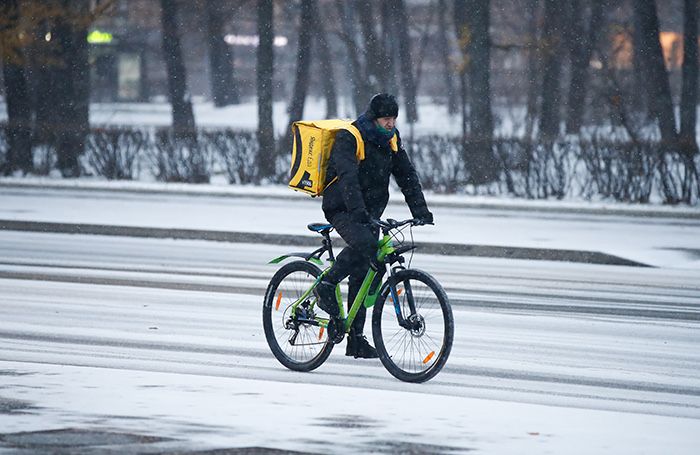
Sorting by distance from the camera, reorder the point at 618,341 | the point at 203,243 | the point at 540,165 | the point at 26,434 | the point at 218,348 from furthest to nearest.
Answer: the point at 540,165 → the point at 203,243 → the point at 618,341 → the point at 218,348 → the point at 26,434

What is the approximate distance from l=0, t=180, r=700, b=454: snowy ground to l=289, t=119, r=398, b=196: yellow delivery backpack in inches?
49.4

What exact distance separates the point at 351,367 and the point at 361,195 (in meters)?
1.36

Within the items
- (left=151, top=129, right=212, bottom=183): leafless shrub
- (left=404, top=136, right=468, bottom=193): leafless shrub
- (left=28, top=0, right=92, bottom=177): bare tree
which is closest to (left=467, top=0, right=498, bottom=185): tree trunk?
(left=404, top=136, right=468, bottom=193): leafless shrub

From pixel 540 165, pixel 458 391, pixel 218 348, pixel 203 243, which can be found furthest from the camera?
pixel 540 165

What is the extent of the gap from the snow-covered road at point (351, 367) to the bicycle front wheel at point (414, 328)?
17cm

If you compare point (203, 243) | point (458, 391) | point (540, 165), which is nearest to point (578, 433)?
point (458, 391)

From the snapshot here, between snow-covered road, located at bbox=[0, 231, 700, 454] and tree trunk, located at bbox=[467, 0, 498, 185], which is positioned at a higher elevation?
tree trunk, located at bbox=[467, 0, 498, 185]

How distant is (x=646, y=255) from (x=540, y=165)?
335 inches

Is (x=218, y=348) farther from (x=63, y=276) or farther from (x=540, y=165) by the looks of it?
(x=540, y=165)

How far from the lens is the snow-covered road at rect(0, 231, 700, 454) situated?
6.67m

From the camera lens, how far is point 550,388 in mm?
8273

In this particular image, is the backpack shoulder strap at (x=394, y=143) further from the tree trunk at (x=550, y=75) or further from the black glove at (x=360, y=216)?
the tree trunk at (x=550, y=75)

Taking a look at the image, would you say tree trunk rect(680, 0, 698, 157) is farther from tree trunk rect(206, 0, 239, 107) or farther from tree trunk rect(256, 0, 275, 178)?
tree trunk rect(206, 0, 239, 107)

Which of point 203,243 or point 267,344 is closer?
point 267,344
